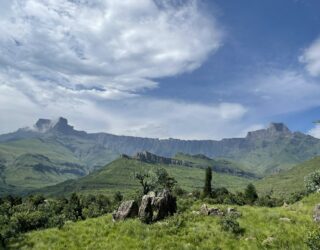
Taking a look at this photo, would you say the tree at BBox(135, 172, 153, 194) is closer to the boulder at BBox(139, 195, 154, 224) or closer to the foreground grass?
the boulder at BBox(139, 195, 154, 224)

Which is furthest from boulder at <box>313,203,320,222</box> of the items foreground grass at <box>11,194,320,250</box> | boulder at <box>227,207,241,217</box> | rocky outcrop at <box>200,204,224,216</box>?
rocky outcrop at <box>200,204,224,216</box>

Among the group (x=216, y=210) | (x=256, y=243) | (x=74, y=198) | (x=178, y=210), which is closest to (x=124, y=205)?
(x=178, y=210)

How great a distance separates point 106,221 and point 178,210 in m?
9.34

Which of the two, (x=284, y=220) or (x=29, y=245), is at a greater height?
(x=284, y=220)

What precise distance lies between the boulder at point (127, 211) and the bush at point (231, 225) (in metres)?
10.8

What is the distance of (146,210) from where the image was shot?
4419 cm

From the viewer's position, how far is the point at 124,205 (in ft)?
153

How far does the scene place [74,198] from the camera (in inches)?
6737

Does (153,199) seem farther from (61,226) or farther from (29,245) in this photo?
(29,245)

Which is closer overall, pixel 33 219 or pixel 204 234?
pixel 204 234

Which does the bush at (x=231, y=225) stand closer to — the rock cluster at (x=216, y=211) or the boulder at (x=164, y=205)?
the rock cluster at (x=216, y=211)

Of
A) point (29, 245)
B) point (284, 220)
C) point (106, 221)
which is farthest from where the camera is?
point (106, 221)

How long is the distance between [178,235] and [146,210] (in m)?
6.94

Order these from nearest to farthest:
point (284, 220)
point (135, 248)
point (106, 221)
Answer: point (135, 248)
point (284, 220)
point (106, 221)
